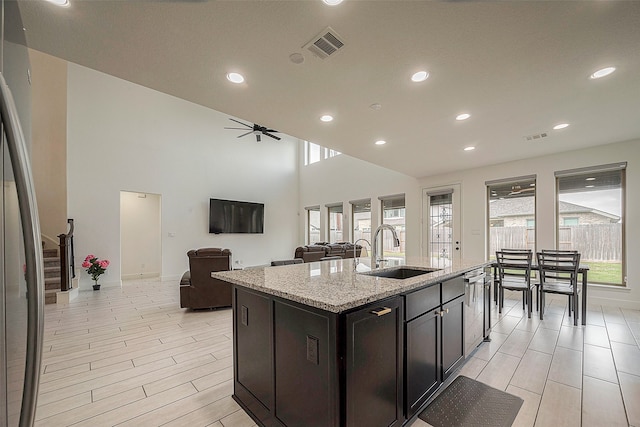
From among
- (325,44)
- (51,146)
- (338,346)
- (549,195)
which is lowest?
Answer: (338,346)

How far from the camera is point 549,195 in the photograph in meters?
4.69

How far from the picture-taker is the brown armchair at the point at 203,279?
4.00 meters

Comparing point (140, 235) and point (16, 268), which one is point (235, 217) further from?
point (16, 268)

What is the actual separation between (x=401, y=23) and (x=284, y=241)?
8286 mm

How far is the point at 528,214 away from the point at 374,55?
187 inches

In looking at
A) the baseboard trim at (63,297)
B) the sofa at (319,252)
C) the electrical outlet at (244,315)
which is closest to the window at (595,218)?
the sofa at (319,252)

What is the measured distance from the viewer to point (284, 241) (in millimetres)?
9500

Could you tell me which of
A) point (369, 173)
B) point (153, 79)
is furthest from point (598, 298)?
point (153, 79)

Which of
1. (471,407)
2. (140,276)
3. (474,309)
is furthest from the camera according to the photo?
(140,276)

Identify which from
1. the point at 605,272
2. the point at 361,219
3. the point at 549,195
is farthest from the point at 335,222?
the point at 605,272

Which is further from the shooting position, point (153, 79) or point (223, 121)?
point (223, 121)

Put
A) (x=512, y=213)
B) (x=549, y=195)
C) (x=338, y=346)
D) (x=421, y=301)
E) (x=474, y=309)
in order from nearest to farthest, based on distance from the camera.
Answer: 1. (x=338, y=346)
2. (x=421, y=301)
3. (x=474, y=309)
4. (x=549, y=195)
5. (x=512, y=213)

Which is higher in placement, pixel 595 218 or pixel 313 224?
pixel 595 218

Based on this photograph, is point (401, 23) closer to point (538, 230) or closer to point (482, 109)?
point (482, 109)
